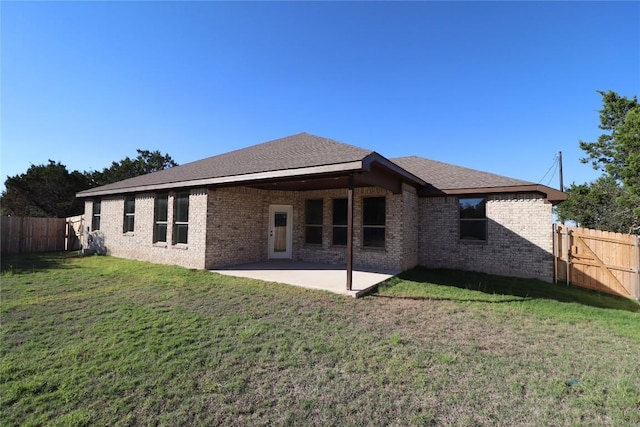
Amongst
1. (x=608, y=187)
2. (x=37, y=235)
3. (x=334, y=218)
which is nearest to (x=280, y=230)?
(x=334, y=218)

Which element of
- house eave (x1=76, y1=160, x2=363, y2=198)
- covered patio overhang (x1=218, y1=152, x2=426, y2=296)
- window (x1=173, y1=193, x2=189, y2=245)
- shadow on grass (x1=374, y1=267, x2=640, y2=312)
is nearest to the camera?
house eave (x1=76, y1=160, x2=363, y2=198)

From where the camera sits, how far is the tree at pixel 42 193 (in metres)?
22.2

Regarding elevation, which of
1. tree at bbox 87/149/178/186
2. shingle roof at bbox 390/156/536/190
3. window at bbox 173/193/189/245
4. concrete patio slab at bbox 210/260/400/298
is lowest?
concrete patio slab at bbox 210/260/400/298

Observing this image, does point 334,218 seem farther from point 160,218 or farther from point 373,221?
point 160,218

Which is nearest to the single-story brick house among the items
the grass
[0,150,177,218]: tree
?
the grass

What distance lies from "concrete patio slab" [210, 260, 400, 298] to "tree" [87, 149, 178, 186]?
80.7 feet

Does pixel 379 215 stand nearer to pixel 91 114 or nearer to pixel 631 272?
pixel 631 272

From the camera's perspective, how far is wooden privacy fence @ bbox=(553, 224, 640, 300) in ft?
26.4

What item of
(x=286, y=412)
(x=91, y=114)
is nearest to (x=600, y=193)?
(x=286, y=412)

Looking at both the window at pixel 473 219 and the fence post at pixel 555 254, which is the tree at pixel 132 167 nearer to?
the window at pixel 473 219

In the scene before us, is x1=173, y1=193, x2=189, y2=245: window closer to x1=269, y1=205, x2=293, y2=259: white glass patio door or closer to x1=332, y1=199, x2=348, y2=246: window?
x1=269, y1=205, x2=293, y2=259: white glass patio door

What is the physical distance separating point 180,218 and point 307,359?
27.5 feet

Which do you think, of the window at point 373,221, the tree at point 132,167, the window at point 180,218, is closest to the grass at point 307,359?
the window at point 373,221

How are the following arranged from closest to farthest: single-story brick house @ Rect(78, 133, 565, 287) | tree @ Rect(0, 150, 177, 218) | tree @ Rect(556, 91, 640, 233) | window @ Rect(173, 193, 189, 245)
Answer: single-story brick house @ Rect(78, 133, 565, 287) < window @ Rect(173, 193, 189, 245) < tree @ Rect(556, 91, 640, 233) < tree @ Rect(0, 150, 177, 218)
